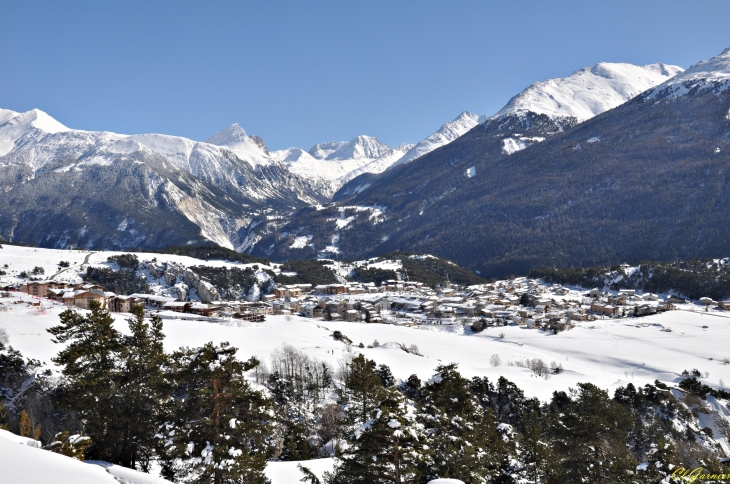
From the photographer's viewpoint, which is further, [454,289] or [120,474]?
[454,289]

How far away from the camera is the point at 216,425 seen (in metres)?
17.0

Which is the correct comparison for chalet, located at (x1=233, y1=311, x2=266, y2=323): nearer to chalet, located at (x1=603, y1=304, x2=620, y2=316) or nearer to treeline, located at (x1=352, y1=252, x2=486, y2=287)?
chalet, located at (x1=603, y1=304, x2=620, y2=316)

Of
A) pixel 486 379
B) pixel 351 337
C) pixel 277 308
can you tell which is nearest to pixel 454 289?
pixel 277 308

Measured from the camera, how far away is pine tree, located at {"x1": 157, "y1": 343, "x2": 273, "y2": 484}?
16297mm

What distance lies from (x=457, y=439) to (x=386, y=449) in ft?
16.4

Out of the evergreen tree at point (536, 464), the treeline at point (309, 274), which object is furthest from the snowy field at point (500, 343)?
the treeline at point (309, 274)

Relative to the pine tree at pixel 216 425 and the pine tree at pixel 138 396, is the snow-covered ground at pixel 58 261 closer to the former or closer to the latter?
the pine tree at pixel 138 396

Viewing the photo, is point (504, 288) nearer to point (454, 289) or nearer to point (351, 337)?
point (454, 289)

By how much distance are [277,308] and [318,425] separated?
215 ft

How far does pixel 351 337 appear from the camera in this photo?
80.2 m

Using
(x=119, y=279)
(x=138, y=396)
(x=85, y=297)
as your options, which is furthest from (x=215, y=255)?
(x=138, y=396)

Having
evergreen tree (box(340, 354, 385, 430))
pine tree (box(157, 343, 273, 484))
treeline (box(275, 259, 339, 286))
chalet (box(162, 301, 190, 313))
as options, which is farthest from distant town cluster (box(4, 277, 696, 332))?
pine tree (box(157, 343, 273, 484))

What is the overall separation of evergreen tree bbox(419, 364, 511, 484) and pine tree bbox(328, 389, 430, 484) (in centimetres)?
161

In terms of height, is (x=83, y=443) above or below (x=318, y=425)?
above
